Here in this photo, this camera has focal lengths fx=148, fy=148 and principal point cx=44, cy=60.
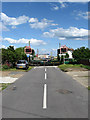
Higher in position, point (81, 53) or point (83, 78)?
point (81, 53)

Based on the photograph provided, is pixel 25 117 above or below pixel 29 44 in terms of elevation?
below

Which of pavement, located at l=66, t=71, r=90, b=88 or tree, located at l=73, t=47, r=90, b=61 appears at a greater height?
tree, located at l=73, t=47, r=90, b=61

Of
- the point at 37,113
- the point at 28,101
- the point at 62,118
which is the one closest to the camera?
the point at 62,118

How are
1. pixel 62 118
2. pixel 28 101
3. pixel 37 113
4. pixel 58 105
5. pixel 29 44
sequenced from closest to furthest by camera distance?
pixel 62 118 < pixel 37 113 < pixel 58 105 < pixel 28 101 < pixel 29 44

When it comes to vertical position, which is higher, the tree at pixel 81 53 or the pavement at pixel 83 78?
the tree at pixel 81 53

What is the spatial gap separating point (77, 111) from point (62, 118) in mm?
927

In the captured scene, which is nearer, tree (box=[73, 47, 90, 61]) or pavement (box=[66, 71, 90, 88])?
pavement (box=[66, 71, 90, 88])

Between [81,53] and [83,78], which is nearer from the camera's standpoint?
[83,78]

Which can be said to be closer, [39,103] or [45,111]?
[45,111]

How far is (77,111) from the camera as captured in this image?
227 inches

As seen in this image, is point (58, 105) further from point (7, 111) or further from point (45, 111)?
point (7, 111)

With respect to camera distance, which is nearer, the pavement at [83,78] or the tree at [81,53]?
the pavement at [83,78]

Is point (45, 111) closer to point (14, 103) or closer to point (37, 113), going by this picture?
point (37, 113)

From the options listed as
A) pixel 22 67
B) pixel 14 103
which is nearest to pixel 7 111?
pixel 14 103
